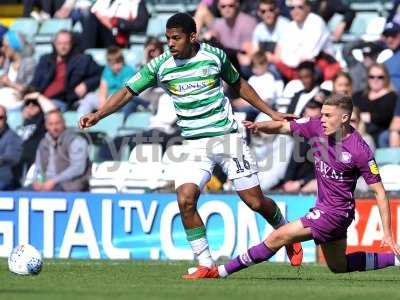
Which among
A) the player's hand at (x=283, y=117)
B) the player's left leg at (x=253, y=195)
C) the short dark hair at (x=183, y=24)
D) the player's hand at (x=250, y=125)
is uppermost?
the short dark hair at (x=183, y=24)

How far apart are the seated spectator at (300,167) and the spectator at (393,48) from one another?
1821 mm

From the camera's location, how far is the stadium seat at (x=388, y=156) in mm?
16234

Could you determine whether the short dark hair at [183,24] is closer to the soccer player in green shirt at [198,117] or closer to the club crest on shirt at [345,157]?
the soccer player in green shirt at [198,117]

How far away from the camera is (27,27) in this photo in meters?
21.4

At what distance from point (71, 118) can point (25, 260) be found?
7066 millimetres

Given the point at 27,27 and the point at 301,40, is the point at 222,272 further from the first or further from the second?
the point at 27,27

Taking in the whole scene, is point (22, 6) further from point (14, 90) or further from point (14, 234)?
point (14, 234)

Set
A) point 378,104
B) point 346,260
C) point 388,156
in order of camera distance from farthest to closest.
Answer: point 378,104 < point 388,156 < point 346,260

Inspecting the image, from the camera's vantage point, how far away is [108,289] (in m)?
10.6

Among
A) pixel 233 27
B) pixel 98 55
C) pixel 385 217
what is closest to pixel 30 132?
pixel 98 55

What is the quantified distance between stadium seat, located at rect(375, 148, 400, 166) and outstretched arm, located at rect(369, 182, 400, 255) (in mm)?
5081

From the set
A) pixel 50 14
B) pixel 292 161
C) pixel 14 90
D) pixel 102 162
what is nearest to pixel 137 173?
pixel 102 162

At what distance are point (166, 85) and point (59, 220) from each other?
4.60 m

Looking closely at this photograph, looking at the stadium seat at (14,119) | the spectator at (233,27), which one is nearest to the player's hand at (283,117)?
the spectator at (233,27)
